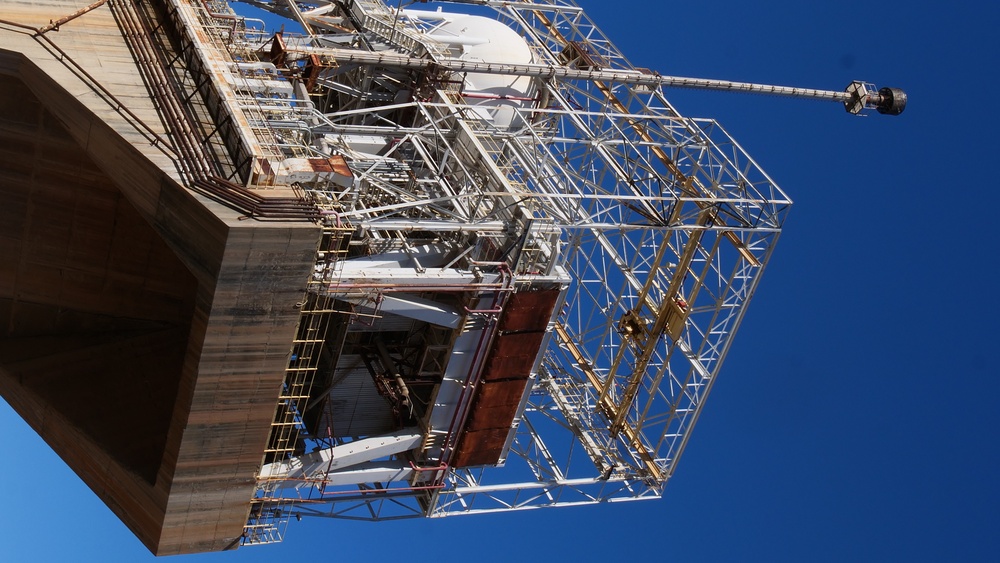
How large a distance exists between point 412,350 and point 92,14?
16190 mm

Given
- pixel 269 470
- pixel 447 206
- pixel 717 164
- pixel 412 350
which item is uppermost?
pixel 717 164

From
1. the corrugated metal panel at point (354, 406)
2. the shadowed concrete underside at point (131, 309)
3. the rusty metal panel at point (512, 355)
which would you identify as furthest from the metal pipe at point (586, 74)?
the rusty metal panel at point (512, 355)

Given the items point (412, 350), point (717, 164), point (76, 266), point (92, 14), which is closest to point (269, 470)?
point (412, 350)

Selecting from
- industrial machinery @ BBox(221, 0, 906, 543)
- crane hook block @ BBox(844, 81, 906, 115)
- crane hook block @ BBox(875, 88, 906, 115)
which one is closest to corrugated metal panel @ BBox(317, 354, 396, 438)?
industrial machinery @ BBox(221, 0, 906, 543)

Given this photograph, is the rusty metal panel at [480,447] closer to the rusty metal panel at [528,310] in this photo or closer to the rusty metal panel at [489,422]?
the rusty metal panel at [489,422]

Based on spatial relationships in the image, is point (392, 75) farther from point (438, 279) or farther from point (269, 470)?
point (269, 470)

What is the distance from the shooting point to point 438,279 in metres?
52.2

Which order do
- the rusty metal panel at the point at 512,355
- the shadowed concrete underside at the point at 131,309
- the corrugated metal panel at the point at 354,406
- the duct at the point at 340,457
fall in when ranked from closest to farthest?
the shadowed concrete underside at the point at 131,309
the duct at the point at 340,457
the rusty metal panel at the point at 512,355
the corrugated metal panel at the point at 354,406

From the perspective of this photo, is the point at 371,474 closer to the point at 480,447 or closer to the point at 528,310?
the point at 480,447

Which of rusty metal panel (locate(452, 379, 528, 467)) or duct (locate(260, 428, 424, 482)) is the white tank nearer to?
rusty metal panel (locate(452, 379, 528, 467))

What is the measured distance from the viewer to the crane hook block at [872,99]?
72.6m

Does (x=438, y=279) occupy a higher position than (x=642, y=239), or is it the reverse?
(x=642, y=239)

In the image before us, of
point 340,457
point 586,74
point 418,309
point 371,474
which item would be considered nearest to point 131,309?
point 340,457

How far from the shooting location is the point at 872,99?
72812 mm
